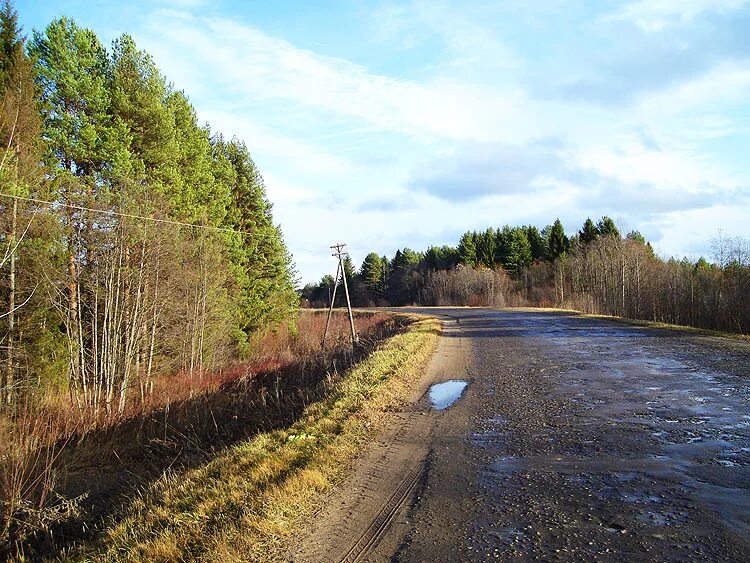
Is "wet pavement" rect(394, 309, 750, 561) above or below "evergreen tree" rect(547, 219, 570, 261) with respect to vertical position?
below

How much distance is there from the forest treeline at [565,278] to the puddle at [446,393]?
20.6 meters

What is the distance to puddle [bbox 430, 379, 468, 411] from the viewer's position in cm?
891

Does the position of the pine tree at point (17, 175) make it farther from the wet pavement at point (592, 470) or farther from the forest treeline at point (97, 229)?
the wet pavement at point (592, 470)

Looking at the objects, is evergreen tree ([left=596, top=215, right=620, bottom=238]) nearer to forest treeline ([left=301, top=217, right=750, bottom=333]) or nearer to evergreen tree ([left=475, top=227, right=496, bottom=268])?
forest treeline ([left=301, top=217, right=750, bottom=333])

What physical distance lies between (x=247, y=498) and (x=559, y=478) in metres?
3.10

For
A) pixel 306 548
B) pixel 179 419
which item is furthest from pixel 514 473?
pixel 179 419

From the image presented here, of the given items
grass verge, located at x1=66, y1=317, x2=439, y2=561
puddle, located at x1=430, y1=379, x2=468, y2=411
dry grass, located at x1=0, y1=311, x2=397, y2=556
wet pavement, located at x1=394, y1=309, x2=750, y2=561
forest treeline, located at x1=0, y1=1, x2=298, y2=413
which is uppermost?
forest treeline, located at x1=0, y1=1, x2=298, y2=413

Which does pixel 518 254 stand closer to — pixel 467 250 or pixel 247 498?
pixel 467 250

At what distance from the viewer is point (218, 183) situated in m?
24.9

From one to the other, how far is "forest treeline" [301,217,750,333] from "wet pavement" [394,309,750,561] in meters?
20.2

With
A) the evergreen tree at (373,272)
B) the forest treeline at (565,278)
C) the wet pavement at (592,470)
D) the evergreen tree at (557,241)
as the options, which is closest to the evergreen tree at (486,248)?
the forest treeline at (565,278)

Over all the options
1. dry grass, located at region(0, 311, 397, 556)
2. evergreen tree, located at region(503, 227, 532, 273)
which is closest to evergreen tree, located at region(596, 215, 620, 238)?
evergreen tree, located at region(503, 227, 532, 273)

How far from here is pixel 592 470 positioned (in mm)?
5164

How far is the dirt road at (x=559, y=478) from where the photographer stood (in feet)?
12.3
